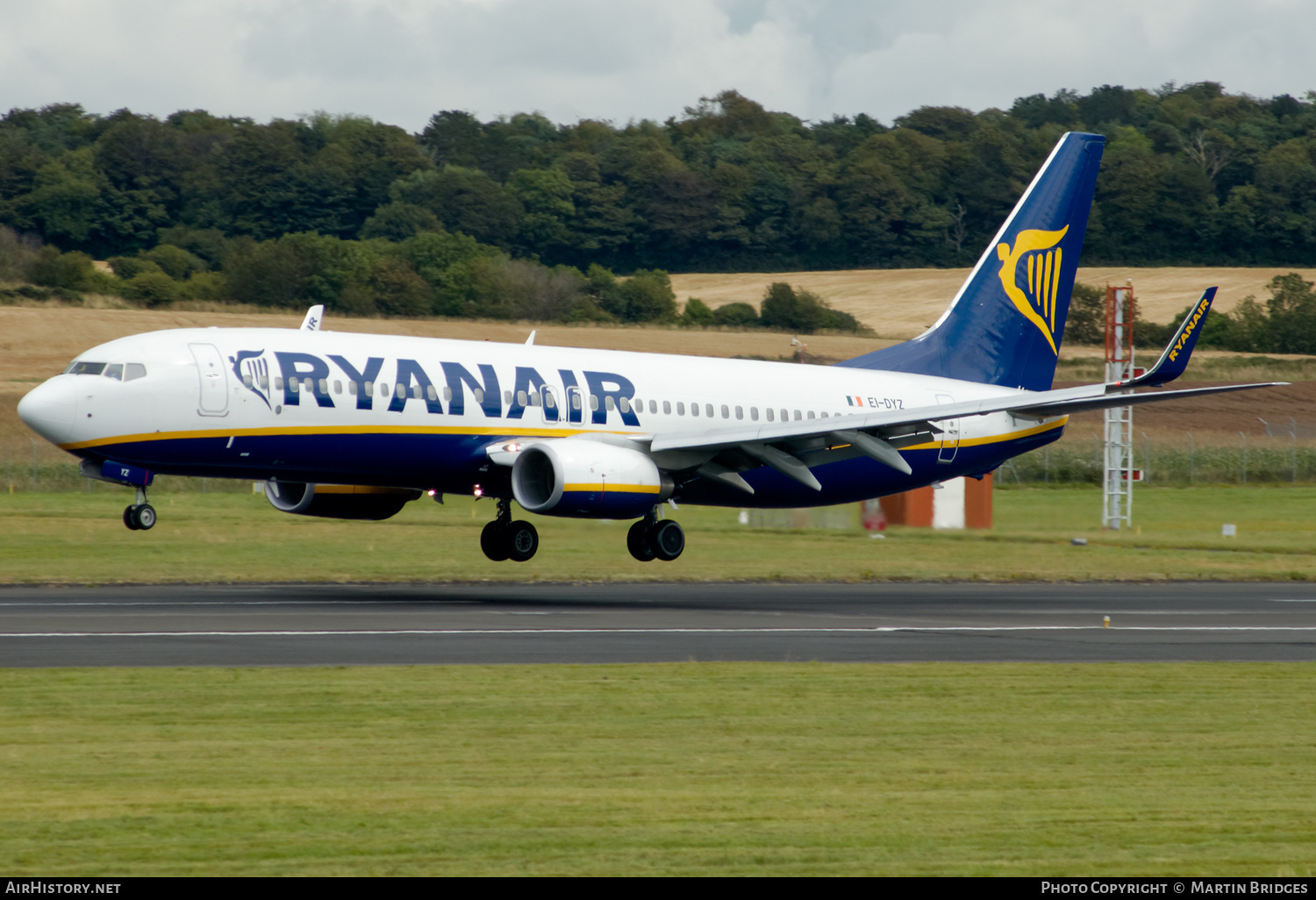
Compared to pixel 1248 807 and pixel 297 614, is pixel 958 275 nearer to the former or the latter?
pixel 297 614

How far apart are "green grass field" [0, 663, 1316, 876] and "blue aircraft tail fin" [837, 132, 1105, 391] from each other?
68.5 feet

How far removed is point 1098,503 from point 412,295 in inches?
2457

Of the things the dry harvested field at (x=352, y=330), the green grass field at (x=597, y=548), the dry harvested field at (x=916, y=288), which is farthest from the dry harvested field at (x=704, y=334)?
the green grass field at (x=597, y=548)

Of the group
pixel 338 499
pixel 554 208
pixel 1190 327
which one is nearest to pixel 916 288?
pixel 554 208

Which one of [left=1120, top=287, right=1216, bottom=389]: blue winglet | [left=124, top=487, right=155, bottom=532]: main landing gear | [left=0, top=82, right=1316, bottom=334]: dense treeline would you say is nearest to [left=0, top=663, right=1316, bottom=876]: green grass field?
[left=124, top=487, right=155, bottom=532]: main landing gear

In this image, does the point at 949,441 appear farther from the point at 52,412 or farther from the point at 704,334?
the point at 704,334

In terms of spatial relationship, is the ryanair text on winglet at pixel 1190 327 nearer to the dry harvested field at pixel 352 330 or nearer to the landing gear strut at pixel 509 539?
the landing gear strut at pixel 509 539

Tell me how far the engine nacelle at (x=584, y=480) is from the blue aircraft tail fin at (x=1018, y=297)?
10523 mm

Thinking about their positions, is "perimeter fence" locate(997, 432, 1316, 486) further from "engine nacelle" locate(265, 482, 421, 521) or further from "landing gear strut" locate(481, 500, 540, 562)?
"engine nacelle" locate(265, 482, 421, 521)

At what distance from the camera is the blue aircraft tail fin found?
40469mm

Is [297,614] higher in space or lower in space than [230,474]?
lower

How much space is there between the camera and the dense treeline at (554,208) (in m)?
109

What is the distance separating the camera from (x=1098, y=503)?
53594mm
